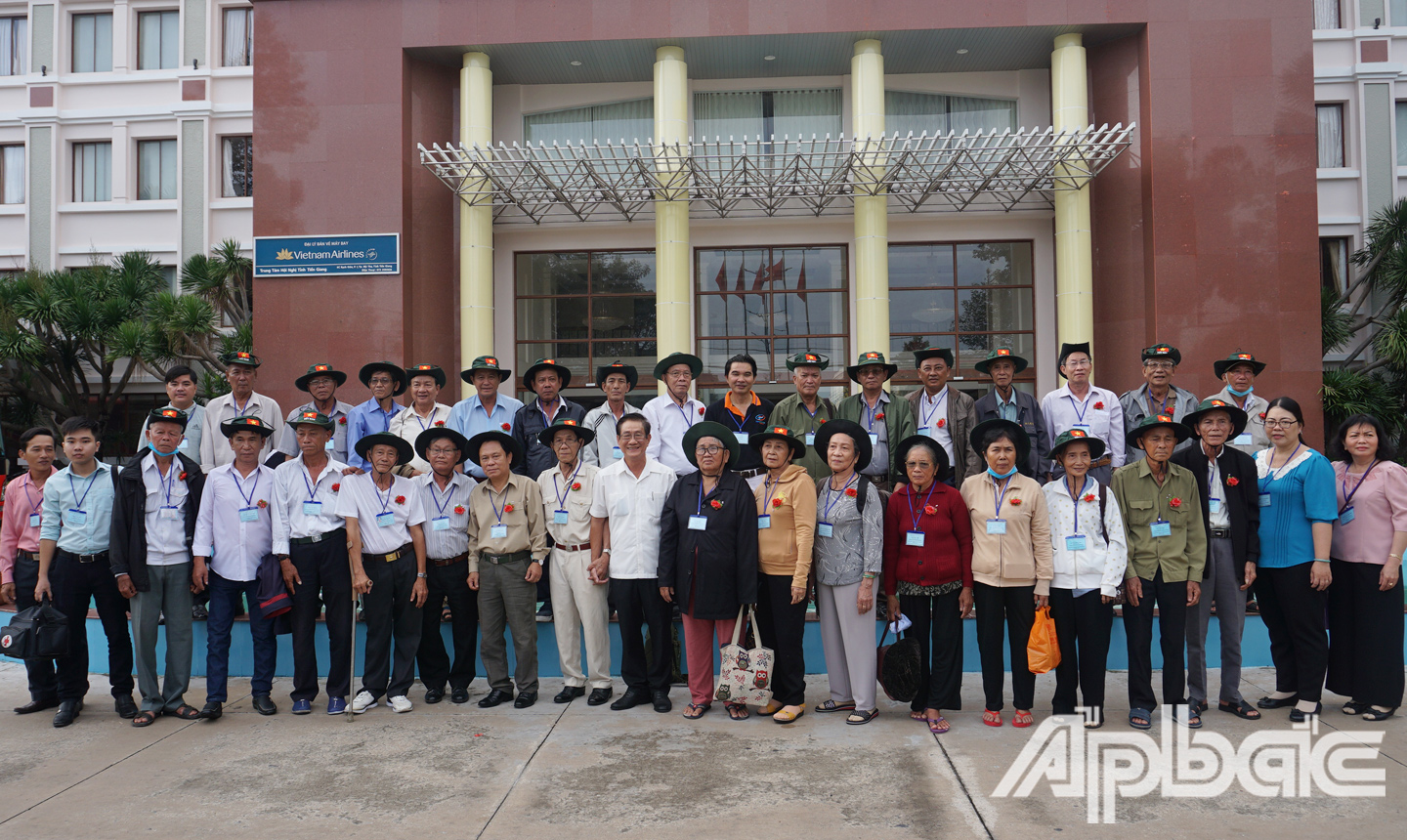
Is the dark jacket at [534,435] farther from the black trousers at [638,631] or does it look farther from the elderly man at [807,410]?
the elderly man at [807,410]

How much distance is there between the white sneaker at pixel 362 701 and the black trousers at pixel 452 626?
1.27 ft

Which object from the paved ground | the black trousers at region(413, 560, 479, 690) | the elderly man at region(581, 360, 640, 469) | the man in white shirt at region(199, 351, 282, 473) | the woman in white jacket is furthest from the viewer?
the man in white shirt at region(199, 351, 282, 473)

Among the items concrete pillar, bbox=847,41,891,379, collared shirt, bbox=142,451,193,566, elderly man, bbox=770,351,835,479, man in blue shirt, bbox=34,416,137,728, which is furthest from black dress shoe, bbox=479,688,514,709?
concrete pillar, bbox=847,41,891,379

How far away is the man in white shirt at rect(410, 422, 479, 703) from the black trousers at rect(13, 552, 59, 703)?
2.68 meters

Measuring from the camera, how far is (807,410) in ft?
22.8

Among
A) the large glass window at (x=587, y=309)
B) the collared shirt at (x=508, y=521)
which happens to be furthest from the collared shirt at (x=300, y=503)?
the large glass window at (x=587, y=309)

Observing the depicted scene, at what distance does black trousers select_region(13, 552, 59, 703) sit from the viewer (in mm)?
6521

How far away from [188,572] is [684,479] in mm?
3543

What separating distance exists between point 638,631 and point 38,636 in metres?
4.01

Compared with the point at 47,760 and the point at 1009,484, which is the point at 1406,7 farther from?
the point at 47,760

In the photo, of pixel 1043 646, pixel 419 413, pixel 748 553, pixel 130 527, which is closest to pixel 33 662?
pixel 130 527

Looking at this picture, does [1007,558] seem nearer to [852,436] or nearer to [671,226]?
[852,436]

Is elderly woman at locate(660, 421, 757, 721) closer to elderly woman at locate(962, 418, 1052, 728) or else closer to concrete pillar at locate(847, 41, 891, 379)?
elderly woman at locate(962, 418, 1052, 728)

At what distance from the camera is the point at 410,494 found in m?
6.43
